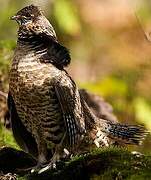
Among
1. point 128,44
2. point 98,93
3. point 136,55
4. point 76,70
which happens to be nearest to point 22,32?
point 98,93

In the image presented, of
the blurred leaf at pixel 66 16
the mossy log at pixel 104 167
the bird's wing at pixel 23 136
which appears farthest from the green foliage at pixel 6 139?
the blurred leaf at pixel 66 16

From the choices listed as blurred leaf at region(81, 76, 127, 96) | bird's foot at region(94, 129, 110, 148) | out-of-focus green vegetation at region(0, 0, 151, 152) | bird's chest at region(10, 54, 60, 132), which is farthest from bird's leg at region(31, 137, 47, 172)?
blurred leaf at region(81, 76, 127, 96)

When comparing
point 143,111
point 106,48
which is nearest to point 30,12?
point 143,111

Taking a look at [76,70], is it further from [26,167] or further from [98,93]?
[26,167]

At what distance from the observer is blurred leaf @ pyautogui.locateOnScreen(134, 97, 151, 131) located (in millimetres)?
9773

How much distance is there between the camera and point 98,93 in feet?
33.8

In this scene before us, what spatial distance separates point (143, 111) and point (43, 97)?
4.52 m

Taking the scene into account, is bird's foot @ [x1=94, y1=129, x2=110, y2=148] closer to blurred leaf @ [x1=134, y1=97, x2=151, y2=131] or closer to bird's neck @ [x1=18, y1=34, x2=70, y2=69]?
bird's neck @ [x1=18, y1=34, x2=70, y2=69]

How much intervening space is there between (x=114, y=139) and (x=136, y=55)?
649 cm

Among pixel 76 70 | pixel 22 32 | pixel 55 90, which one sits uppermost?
pixel 22 32

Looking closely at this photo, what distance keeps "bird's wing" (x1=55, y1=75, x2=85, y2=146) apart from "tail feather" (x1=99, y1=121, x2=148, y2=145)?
61 cm

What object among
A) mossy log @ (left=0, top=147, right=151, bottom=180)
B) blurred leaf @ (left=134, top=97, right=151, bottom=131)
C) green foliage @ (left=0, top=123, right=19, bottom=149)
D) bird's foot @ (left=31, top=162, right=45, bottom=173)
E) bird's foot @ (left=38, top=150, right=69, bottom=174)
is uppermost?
mossy log @ (left=0, top=147, right=151, bottom=180)

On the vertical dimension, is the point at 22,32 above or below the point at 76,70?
above

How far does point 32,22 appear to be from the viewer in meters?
5.99
